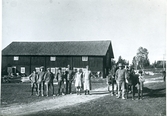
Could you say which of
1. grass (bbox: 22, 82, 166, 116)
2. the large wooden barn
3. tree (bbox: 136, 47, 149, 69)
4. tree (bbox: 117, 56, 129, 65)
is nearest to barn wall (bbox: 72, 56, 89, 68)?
the large wooden barn

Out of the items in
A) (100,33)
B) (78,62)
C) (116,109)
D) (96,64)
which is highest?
(100,33)

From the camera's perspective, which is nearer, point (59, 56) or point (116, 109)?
point (116, 109)

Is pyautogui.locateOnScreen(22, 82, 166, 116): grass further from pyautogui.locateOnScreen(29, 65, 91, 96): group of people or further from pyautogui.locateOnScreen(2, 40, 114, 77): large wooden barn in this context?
pyautogui.locateOnScreen(2, 40, 114, 77): large wooden barn

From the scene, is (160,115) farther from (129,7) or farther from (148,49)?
(129,7)

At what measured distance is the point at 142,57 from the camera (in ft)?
26.8

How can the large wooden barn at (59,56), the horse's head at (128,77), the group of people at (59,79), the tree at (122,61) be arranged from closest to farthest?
the horse's head at (128,77) < the tree at (122,61) < the group of people at (59,79) < the large wooden barn at (59,56)

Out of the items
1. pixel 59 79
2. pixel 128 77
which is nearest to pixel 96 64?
pixel 59 79

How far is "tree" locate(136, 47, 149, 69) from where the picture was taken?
A: 8025 millimetres

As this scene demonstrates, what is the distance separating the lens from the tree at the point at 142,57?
802cm

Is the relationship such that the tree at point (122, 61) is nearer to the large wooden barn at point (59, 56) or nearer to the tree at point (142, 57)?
the tree at point (142, 57)

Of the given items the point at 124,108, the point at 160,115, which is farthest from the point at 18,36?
the point at 160,115

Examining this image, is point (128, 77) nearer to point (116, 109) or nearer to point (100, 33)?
point (116, 109)

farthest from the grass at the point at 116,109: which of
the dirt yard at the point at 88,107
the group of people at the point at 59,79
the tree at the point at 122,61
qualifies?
the group of people at the point at 59,79

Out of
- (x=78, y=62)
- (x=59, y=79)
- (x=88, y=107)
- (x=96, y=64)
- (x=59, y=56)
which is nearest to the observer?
(x=88, y=107)
